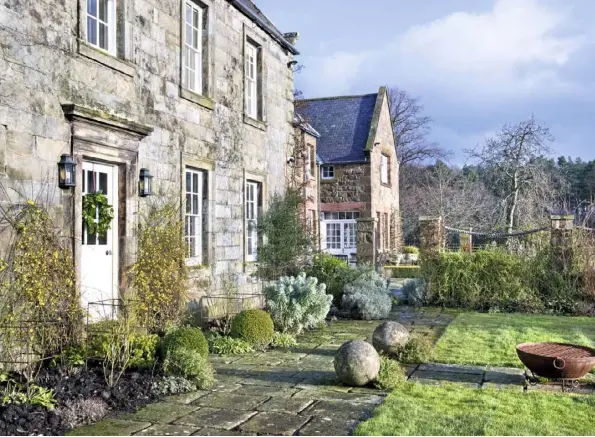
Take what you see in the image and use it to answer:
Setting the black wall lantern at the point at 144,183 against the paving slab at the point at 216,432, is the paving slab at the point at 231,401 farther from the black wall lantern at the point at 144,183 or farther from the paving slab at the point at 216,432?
→ the black wall lantern at the point at 144,183

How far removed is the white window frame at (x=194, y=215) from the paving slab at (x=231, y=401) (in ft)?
16.7

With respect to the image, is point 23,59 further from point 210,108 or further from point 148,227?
point 210,108

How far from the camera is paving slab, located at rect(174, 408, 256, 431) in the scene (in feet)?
18.9

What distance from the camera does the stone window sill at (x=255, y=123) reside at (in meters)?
14.0

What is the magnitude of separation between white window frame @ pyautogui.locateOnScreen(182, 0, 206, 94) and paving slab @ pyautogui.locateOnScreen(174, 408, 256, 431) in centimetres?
711

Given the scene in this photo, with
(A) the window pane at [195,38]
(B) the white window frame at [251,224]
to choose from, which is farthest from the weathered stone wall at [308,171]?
(A) the window pane at [195,38]

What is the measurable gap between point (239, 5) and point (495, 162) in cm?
1972

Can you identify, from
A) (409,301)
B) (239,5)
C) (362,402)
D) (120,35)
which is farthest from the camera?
(409,301)

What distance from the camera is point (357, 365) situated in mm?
7195

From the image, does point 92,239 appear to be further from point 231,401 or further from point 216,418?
point 216,418

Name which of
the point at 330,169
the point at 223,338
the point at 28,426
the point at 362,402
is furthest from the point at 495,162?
the point at 28,426

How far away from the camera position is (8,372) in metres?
6.96

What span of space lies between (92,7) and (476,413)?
308 inches

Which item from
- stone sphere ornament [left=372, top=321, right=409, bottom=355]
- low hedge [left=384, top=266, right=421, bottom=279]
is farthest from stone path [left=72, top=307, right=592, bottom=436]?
low hedge [left=384, top=266, right=421, bottom=279]
